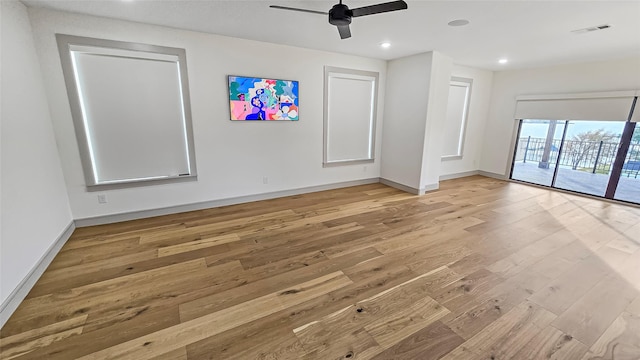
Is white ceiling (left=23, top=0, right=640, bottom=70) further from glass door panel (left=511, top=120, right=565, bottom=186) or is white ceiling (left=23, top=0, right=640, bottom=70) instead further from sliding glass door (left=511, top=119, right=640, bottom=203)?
glass door panel (left=511, top=120, right=565, bottom=186)

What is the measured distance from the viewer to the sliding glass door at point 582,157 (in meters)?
4.57

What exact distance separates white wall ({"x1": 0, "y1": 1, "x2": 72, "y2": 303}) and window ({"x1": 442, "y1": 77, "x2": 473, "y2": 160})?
641cm

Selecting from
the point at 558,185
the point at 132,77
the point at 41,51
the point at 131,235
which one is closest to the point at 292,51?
the point at 132,77

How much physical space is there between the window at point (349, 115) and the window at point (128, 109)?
7.88 feet

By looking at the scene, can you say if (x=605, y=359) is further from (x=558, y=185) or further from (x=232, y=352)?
(x=558, y=185)

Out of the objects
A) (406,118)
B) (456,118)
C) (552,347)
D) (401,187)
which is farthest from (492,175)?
(552,347)

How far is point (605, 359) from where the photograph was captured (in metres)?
1.64

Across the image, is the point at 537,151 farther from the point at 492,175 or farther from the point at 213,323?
the point at 213,323

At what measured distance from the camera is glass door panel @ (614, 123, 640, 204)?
4.47 meters

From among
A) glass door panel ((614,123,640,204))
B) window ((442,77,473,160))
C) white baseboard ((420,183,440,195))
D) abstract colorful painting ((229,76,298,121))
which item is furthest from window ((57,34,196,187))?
glass door panel ((614,123,640,204))

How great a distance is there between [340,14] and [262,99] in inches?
84.5

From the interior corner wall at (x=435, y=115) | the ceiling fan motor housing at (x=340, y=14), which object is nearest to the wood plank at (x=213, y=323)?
the ceiling fan motor housing at (x=340, y=14)

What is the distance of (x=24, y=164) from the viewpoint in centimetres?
241

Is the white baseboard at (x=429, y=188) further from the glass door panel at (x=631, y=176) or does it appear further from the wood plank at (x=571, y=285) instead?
the glass door panel at (x=631, y=176)
